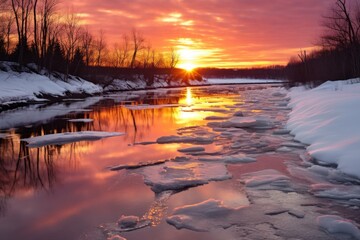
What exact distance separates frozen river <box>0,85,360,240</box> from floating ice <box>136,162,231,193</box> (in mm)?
21

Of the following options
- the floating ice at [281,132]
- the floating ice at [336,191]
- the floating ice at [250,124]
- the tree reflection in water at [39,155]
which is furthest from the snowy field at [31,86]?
the floating ice at [336,191]

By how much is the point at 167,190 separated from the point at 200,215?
135cm

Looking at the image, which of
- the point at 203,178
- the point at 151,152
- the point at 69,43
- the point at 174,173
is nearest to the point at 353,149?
the point at 203,178

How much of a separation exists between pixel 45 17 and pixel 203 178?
142ft

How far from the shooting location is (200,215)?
5.10 meters

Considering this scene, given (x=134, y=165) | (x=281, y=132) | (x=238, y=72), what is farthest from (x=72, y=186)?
(x=238, y=72)

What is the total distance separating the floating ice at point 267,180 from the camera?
20.7 feet

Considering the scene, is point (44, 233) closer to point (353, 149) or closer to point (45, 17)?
point (353, 149)

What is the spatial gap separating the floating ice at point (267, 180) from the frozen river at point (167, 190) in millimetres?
19

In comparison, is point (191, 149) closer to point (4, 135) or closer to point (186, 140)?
point (186, 140)

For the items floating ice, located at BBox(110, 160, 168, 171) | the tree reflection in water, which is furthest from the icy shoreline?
floating ice, located at BBox(110, 160, 168, 171)

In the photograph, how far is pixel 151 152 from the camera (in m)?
9.70

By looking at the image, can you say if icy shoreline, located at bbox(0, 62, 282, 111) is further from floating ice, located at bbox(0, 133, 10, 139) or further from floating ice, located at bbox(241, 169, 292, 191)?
floating ice, located at bbox(241, 169, 292, 191)

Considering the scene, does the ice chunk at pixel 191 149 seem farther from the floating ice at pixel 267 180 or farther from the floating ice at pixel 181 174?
the floating ice at pixel 267 180
